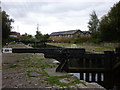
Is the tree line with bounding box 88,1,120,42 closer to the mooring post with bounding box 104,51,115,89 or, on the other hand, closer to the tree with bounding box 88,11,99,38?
the mooring post with bounding box 104,51,115,89

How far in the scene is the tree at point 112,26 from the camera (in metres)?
27.1

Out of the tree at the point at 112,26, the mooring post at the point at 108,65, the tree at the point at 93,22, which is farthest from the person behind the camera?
the tree at the point at 93,22

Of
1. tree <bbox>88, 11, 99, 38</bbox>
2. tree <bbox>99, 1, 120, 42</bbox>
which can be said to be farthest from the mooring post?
tree <bbox>88, 11, 99, 38</bbox>

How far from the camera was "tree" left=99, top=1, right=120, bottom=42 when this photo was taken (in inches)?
1067

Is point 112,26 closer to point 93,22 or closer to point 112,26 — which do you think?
point 112,26

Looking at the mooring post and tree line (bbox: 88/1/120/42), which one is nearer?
the mooring post

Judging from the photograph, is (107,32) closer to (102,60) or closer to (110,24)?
(110,24)

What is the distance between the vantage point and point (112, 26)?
2803cm

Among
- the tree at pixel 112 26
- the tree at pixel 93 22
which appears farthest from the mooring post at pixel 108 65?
the tree at pixel 93 22

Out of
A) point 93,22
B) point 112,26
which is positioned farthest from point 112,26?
point 93,22

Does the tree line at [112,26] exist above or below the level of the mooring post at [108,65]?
above

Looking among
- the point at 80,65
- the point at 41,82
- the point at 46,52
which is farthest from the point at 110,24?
the point at 41,82

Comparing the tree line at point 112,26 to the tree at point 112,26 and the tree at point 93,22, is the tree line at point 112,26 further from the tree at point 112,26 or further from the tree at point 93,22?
the tree at point 93,22

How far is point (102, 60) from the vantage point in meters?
11.8
